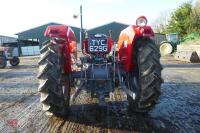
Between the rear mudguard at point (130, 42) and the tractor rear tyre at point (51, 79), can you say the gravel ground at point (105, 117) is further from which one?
the rear mudguard at point (130, 42)

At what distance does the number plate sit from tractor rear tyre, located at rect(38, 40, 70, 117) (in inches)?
29.8

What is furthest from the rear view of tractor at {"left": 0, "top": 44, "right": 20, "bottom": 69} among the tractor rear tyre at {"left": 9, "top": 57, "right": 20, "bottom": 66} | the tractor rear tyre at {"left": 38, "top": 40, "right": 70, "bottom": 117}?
the tractor rear tyre at {"left": 38, "top": 40, "right": 70, "bottom": 117}

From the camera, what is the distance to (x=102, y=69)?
609cm

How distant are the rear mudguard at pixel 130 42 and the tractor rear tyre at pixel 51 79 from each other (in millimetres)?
1315

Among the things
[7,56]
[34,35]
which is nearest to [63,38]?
[7,56]

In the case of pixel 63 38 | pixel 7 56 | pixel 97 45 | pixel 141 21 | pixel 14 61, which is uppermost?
pixel 141 21

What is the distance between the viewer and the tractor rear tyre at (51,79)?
5.48 metres

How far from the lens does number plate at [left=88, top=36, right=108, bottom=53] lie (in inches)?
245

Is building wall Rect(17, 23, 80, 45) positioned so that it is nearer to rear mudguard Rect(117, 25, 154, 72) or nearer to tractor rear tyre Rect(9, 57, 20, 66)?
tractor rear tyre Rect(9, 57, 20, 66)

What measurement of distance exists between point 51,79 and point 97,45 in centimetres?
129

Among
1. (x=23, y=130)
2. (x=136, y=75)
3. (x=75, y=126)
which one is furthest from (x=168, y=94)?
(x=23, y=130)

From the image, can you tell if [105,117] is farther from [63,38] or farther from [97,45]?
[63,38]

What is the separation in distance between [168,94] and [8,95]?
4.46 meters

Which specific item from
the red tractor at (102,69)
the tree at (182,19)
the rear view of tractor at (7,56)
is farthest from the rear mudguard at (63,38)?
the tree at (182,19)
